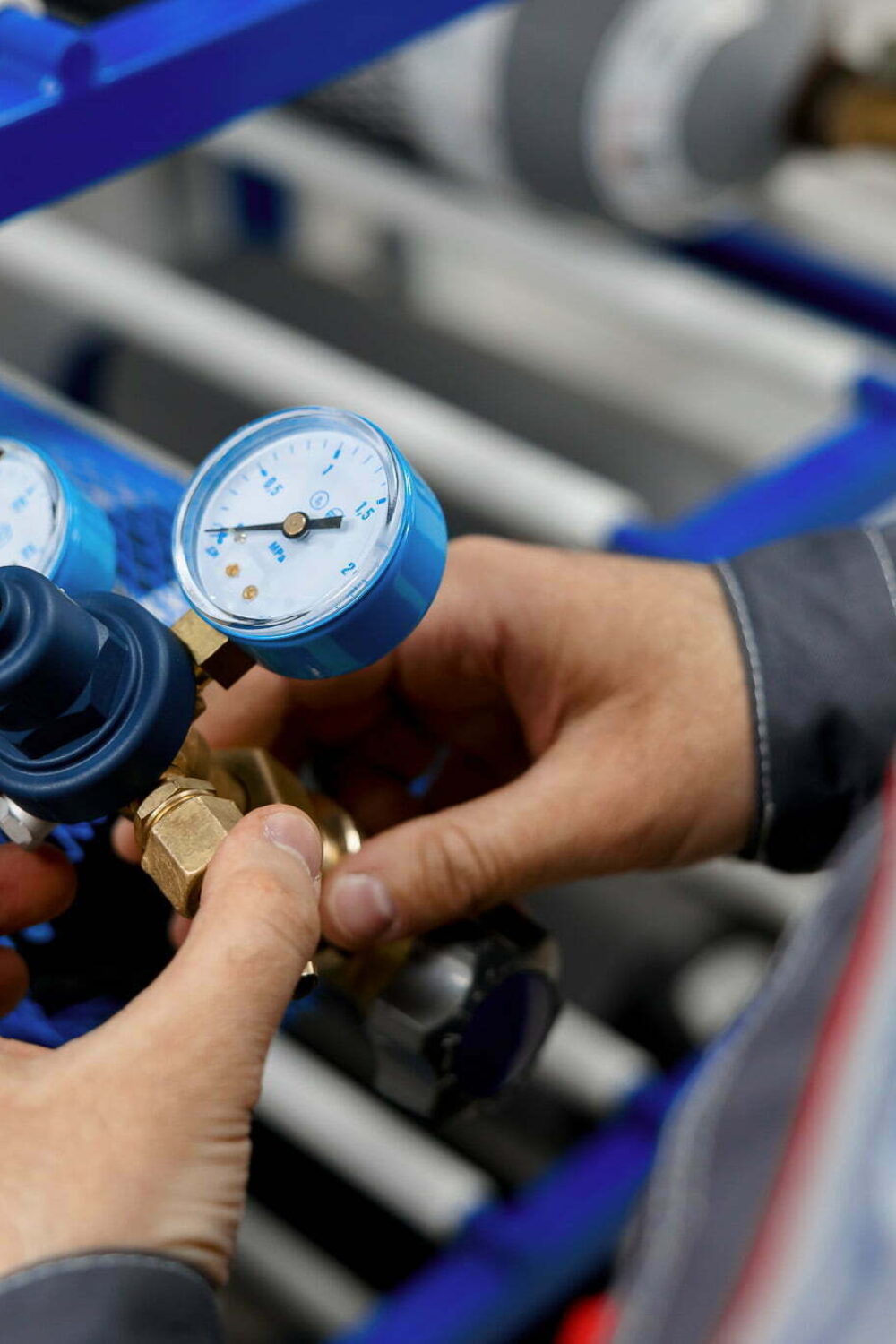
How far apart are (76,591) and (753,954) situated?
730 mm

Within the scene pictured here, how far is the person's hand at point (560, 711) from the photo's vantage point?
539 mm

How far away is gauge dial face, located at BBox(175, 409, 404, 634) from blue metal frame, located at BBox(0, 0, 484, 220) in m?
0.20

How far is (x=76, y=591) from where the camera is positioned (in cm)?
46

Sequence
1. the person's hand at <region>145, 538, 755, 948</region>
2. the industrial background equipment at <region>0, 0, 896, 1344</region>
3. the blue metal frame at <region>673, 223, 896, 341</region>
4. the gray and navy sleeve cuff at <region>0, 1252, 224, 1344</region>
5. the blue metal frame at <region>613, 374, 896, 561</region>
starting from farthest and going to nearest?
the blue metal frame at <region>673, 223, 896, 341</region> < the blue metal frame at <region>613, 374, 896, 561</region> < the person's hand at <region>145, 538, 755, 948</region> < the industrial background equipment at <region>0, 0, 896, 1344</region> < the gray and navy sleeve cuff at <region>0, 1252, 224, 1344</region>

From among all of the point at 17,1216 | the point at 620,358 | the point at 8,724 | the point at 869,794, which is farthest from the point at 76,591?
the point at 620,358

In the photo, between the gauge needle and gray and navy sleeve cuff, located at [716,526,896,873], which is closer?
the gauge needle

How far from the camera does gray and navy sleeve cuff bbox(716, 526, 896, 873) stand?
22.8 inches

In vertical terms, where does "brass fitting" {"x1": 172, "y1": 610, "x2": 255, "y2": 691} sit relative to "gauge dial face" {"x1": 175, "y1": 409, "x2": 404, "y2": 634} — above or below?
below

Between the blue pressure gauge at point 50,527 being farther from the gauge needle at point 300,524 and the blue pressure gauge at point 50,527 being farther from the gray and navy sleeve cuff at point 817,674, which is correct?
the gray and navy sleeve cuff at point 817,674

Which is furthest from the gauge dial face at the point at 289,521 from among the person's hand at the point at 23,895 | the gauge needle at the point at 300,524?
the person's hand at the point at 23,895

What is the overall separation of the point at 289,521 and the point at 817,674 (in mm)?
256

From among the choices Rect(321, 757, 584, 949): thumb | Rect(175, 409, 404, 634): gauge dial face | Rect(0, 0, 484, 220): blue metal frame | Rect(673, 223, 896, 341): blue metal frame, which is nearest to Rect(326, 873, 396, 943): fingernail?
Rect(321, 757, 584, 949): thumb

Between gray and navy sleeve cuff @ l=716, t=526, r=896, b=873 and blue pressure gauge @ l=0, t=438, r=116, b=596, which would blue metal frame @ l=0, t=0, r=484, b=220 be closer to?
blue pressure gauge @ l=0, t=438, r=116, b=596

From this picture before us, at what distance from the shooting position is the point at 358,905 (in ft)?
1.57
